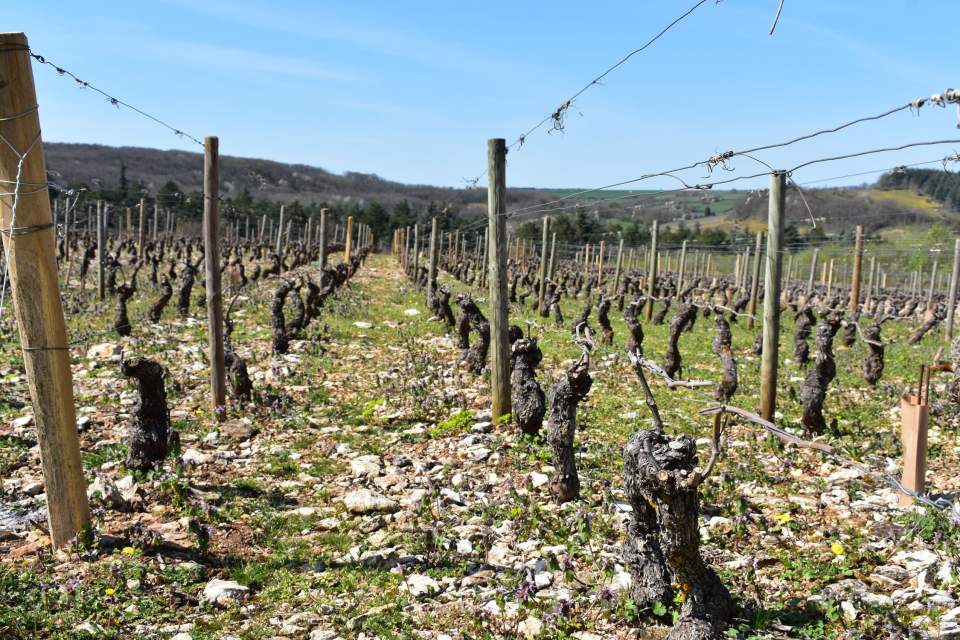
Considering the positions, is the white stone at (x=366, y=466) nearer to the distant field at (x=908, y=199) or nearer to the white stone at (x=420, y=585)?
the white stone at (x=420, y=585)

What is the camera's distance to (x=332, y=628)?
4.12 meters

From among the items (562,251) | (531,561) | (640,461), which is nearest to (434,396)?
(531,561)

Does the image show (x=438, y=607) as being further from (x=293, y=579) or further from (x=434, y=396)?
(x=434, y=396)

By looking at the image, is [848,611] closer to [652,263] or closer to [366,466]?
[366,466]

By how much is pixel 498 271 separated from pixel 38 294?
4.59 m

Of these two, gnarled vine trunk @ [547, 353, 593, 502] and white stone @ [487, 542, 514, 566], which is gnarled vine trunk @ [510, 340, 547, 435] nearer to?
gnarled vine trunk @ [547, 353, 593, 502]

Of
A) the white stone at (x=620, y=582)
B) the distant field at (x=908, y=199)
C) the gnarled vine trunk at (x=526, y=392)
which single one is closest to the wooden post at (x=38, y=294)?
the white stone at (x=620, y=582)

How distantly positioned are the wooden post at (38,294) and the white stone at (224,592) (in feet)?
3.51

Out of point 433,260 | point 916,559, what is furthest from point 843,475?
point 433,260

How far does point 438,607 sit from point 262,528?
6.49 ft

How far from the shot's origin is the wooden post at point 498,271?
25.4 ft

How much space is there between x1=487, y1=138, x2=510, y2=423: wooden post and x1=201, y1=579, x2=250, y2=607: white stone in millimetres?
3973

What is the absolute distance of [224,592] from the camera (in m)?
4.47

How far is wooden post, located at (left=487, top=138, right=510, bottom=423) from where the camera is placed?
775cm
